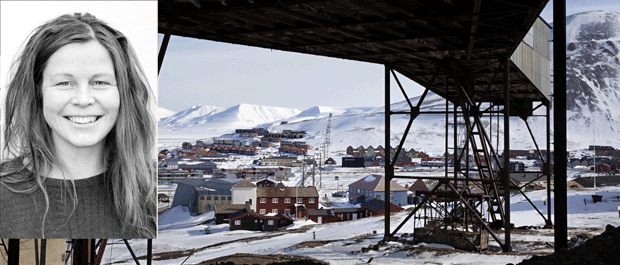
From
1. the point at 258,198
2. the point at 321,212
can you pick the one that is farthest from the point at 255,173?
the point at 321,212

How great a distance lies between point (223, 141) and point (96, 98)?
380 ft

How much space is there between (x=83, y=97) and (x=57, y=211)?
62.3 inches

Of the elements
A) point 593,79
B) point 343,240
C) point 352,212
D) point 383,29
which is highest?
point 593,79

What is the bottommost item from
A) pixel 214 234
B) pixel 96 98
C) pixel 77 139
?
pixel 214 234

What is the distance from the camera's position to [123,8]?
27.8 feet

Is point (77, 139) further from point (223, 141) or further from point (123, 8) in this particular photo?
point (223, 141)

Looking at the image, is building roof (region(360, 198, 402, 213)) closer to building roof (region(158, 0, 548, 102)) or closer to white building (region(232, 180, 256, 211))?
white building (region(232, 180, 256, 211))

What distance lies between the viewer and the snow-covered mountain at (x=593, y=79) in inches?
5138

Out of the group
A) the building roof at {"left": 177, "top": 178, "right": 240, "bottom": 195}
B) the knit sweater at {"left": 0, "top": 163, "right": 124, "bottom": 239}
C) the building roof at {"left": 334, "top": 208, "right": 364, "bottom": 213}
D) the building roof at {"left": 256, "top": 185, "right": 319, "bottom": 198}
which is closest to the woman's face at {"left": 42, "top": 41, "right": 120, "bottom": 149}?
the knit sweater at {"left": 0, "top": 163, "right": 124, "bottom": 239}

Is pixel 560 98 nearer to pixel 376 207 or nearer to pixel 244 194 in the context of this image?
pixel 376 207

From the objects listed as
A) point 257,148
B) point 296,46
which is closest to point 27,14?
point 296,46

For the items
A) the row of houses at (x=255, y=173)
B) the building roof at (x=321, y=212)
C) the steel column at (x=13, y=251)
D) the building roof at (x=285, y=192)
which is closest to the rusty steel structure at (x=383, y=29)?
the steel column at (x=13, y=251)

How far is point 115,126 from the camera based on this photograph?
27.0ft

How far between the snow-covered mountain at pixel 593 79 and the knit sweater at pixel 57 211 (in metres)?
124
